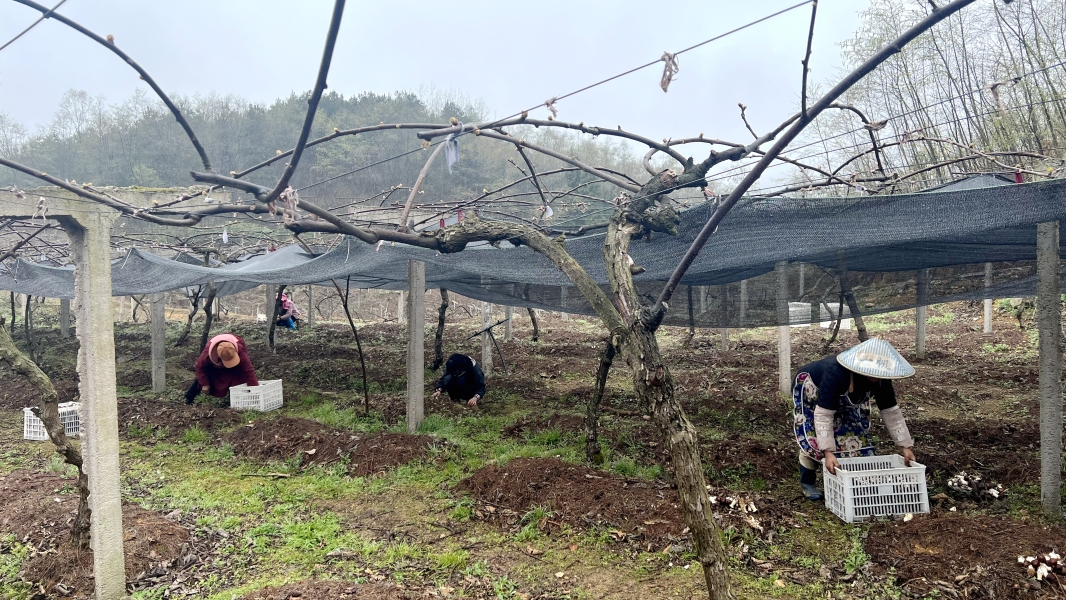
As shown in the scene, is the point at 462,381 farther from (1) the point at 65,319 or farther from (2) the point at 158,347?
(1) the point at 65,319

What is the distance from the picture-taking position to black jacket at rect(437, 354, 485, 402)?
718 centimetres

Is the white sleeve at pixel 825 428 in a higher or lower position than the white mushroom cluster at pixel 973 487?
higher

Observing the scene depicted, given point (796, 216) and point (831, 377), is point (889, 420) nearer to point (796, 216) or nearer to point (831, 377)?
point (831, 377)

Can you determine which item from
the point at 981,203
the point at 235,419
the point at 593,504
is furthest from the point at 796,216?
the point at 235,419

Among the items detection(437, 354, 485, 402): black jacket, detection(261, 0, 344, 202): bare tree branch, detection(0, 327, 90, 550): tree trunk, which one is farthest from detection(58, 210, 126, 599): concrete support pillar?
detection(437, 354, 485, 402): black jacket

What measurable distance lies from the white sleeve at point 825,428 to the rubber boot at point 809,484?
19.8 inches

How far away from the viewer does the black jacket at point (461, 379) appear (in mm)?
7180

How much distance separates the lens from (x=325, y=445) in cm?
550

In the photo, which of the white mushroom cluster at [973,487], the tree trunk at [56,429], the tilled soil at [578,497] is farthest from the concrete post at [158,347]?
the white mushroom cluster at [973,487]

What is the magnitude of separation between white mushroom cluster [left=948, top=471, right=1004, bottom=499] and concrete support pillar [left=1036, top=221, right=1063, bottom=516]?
0.29 metres

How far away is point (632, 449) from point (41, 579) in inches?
161

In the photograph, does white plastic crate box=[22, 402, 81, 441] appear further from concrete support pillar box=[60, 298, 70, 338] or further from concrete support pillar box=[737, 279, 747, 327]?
concrete support pillar box=[60, 298, 70, 338]

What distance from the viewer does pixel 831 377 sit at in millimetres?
3662

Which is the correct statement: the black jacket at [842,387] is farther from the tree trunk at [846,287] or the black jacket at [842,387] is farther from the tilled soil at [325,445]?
the tilled soil at [325,445]
